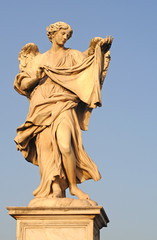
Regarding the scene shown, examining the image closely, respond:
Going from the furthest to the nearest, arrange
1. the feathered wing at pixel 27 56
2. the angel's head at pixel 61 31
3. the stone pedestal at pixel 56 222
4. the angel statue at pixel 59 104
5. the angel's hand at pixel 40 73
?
1. the feathered wing at pixel 27 56
2. the angel's head at pixel 61 31
3. the angel's hand at pixel 40 73
4. the angel statue at pixel 59 104
5. the stone pedestal at pixel 56 222

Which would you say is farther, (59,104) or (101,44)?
(101,44)

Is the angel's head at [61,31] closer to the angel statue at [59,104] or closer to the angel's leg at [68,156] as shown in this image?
the angel statue at [59,104]

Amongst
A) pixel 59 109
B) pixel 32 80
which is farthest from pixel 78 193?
pixel 32 80

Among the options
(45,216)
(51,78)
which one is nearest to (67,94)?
(51,78)

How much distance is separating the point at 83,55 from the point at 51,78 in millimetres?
866

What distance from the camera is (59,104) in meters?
10.8

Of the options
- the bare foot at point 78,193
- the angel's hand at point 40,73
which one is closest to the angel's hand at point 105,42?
the angel's hand at point 40,73

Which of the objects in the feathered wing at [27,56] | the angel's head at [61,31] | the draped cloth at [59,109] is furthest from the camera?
the feathered wing at [27,56]

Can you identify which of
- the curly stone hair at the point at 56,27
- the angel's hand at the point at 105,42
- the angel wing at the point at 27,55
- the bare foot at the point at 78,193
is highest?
the curly stone hair at the point at 56,27

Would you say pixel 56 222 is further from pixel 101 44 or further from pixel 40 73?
pixel 101 44

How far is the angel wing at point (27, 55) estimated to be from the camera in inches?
462

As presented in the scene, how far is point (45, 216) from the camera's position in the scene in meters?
9.81

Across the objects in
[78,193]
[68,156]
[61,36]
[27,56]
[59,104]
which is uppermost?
[61,36]

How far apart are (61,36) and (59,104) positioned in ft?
4.84
